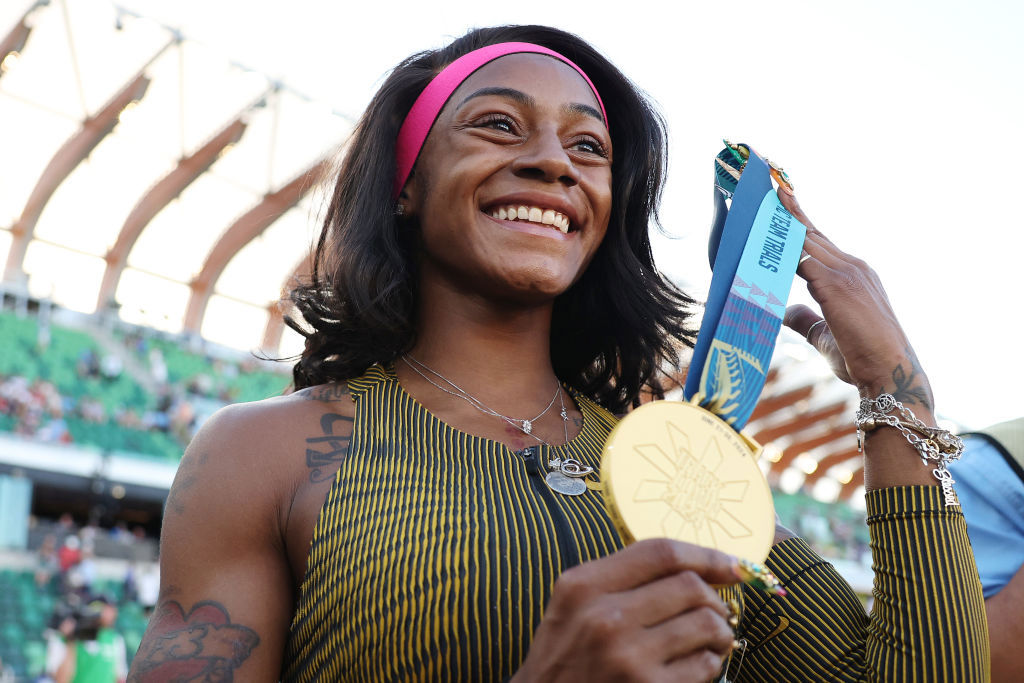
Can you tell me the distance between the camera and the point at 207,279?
25.4 m

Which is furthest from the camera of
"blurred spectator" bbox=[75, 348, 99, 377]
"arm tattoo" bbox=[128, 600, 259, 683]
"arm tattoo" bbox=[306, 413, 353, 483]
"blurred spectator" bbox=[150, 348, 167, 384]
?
"blurred spectator" bbox=[150, 348, 167, 384]

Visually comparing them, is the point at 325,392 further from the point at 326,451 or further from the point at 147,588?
the point at 147,588

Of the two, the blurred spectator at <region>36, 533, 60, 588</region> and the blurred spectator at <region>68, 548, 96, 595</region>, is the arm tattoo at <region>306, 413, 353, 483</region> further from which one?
the blurred spectator at <region>36, 533, 60, 588</region>

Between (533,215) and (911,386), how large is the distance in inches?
30.0

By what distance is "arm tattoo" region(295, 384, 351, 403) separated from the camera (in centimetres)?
177

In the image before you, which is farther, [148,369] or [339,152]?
[148,369]

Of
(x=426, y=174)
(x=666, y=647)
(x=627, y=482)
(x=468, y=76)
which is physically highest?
(x=468, y=76)

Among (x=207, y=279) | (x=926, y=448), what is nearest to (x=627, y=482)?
(x=926, y=448)

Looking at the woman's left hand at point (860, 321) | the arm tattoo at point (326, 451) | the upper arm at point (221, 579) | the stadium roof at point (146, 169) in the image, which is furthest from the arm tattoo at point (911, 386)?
the stadium roof at point (146, 169)

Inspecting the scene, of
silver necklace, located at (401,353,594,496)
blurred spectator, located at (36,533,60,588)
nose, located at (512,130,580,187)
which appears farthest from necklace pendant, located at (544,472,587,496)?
blurred spectator, located at (36,533,60,588)

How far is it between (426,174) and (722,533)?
1142 millimetres

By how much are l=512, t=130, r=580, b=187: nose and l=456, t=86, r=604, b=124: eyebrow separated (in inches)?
4.2

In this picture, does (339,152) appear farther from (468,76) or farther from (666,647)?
(666,647)

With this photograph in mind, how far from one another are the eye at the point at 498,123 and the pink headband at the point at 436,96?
16 cm
